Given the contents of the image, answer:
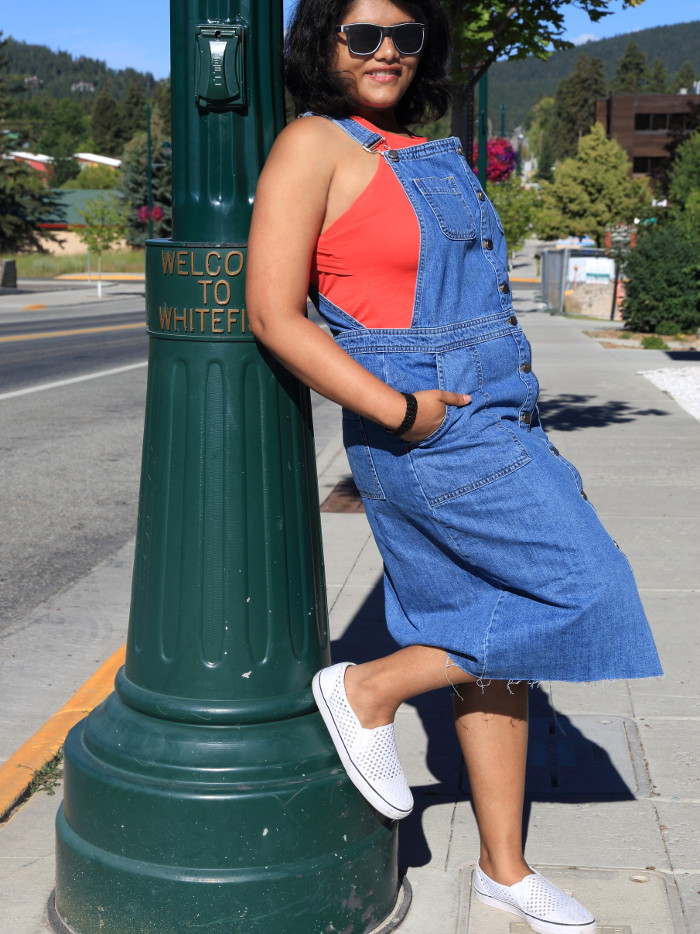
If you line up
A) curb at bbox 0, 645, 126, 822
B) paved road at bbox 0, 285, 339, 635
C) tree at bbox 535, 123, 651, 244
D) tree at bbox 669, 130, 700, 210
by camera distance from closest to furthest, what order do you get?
curb at bbox 0, 645, 126, 822, paved road at bbox 0, 285, 339, 635, tree at bbox 669, 130, 700, 210, tree at bbox 535, 123, 651, 244

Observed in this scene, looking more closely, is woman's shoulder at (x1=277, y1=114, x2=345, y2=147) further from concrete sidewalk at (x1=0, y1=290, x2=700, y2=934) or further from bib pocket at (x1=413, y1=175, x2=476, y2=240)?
concrete sidewalk at (x1=0, y1=290, x2=700, y2=934)

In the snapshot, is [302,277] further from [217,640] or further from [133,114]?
[133,114]

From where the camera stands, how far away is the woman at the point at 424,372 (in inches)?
85.4

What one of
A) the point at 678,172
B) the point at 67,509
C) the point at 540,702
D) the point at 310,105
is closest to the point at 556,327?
the point at 678,172

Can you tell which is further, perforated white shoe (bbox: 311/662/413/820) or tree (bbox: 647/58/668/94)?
tree (bbox: 647/58/668/94)

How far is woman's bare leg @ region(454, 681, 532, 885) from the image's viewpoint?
246 cm

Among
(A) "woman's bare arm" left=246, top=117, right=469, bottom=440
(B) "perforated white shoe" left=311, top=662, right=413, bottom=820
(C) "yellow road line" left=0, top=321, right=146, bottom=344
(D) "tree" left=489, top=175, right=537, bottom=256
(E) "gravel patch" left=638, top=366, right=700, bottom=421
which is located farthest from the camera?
(D) "tree" left=489, top=175, right=537, bottom=256

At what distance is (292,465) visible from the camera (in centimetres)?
250

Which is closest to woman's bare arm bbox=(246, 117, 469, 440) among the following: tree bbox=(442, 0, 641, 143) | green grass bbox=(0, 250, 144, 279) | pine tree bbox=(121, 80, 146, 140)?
tree bbox=(442, 0, 641, 143)

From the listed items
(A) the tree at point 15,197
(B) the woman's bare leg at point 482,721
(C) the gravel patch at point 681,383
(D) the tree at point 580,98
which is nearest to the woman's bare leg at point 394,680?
(B) the woman's bare leg at point 482,721

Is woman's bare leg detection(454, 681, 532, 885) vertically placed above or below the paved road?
above

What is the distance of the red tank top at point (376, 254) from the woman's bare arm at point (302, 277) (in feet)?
0.19

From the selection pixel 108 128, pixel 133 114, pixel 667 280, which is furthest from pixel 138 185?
pixel 108 128

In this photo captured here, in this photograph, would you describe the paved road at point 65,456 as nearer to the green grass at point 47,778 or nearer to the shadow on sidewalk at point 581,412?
the green grass at point 47,778
